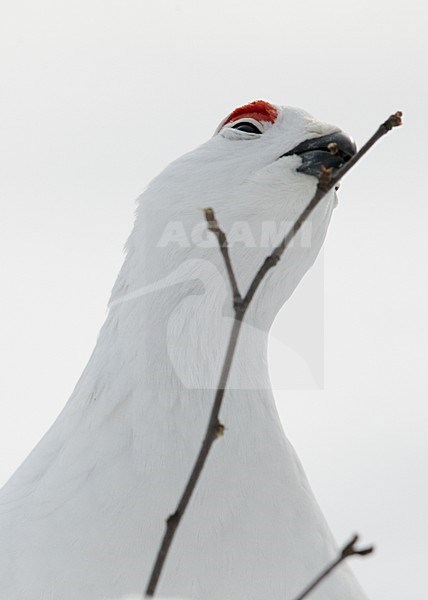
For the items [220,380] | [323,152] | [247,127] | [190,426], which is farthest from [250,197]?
[220,380]

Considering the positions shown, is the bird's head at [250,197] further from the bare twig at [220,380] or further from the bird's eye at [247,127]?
the bare twig at [220,380]

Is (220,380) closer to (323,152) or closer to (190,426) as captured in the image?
(190,426)

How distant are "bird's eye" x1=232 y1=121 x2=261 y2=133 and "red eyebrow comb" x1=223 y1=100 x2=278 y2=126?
0.14 feet

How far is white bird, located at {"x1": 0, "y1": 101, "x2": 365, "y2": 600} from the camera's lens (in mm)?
4422

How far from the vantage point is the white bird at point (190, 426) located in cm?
442

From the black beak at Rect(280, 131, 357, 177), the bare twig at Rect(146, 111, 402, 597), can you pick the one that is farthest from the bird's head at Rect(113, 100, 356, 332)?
the bare twig at Rect(146, 111, 402, 597)

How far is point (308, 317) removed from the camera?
6.45 meters

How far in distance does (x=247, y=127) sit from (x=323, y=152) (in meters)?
0.64

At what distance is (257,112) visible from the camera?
19.2ft

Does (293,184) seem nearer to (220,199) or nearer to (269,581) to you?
(220,199)

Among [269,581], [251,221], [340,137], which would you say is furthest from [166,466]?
[340,137]

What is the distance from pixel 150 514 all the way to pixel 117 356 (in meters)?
1.01

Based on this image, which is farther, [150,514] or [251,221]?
[251,221]

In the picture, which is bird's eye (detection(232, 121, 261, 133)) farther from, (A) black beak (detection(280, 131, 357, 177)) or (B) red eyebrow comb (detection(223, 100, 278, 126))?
(A) black beak (detection(280, 131, 357, 177))
